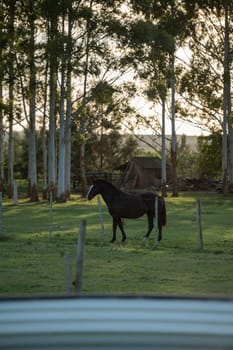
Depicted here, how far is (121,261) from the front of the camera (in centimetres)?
1827

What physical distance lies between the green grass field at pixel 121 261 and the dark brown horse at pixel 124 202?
2.38 feet

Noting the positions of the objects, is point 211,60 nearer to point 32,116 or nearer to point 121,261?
point 32,116

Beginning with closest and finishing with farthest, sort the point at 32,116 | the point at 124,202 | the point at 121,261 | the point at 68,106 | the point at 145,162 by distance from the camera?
the point at 121,261, the point at 124,202, the point at 32,116, the point at 68,106, the point at 145,162

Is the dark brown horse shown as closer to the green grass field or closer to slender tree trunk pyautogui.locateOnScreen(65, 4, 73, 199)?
the green grass field

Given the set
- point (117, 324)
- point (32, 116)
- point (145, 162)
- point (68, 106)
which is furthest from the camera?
point (145, 162)

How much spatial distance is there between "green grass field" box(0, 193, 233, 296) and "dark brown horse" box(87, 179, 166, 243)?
28.6 inches

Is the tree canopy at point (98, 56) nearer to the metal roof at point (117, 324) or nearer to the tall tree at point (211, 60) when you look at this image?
the tall tree at point (211, 60)

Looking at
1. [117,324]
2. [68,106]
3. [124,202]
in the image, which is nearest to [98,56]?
[68,106]

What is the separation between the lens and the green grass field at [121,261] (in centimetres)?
1454

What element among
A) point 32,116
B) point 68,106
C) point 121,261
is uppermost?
point 68,106

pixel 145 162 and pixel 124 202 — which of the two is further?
pixel 145 162

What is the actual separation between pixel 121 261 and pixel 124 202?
663 cm

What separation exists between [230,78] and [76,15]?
1557cm

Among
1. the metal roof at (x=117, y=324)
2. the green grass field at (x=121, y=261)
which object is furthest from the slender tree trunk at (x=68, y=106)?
the metal roof at (x=117, y=324)
